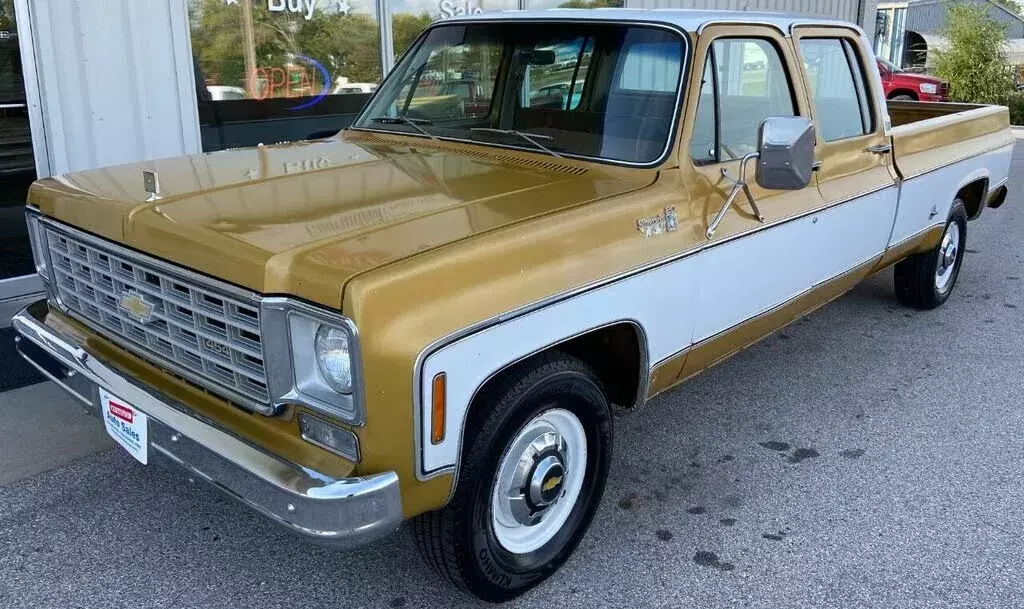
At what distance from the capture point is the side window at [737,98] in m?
3.49

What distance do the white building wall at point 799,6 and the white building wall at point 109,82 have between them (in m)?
5.00

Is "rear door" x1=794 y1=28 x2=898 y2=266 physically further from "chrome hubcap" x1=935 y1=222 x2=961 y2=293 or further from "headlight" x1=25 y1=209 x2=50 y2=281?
"headlight" x1=25 y1=209 x2=50 y2=281

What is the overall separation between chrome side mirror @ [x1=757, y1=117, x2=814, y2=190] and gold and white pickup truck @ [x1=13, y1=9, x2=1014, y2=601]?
1cm

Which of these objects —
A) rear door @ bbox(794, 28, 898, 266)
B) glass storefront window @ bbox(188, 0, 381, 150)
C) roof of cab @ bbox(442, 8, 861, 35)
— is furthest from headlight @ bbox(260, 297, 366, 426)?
glass storefront window @ bbox(188, 0, 381, 150)

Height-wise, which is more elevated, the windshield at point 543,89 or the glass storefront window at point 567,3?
the glass storefront window at point 567,3

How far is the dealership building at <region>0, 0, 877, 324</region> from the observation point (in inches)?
215

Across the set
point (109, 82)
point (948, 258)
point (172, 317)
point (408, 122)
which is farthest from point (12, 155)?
point (948, 258)

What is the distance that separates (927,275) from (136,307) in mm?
4941

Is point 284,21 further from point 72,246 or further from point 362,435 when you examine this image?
point 362,435

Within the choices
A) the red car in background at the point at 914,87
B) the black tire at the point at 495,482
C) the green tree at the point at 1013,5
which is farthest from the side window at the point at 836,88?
the green tree at the point at 1013,5

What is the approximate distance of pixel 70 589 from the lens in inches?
116

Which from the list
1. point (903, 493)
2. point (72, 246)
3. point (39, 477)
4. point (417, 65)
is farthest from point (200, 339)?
point (903, 493)

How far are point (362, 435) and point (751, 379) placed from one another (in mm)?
3034

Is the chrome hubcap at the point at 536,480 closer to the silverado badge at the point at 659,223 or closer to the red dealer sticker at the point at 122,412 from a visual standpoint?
the silverado badge at the point at 659,223
